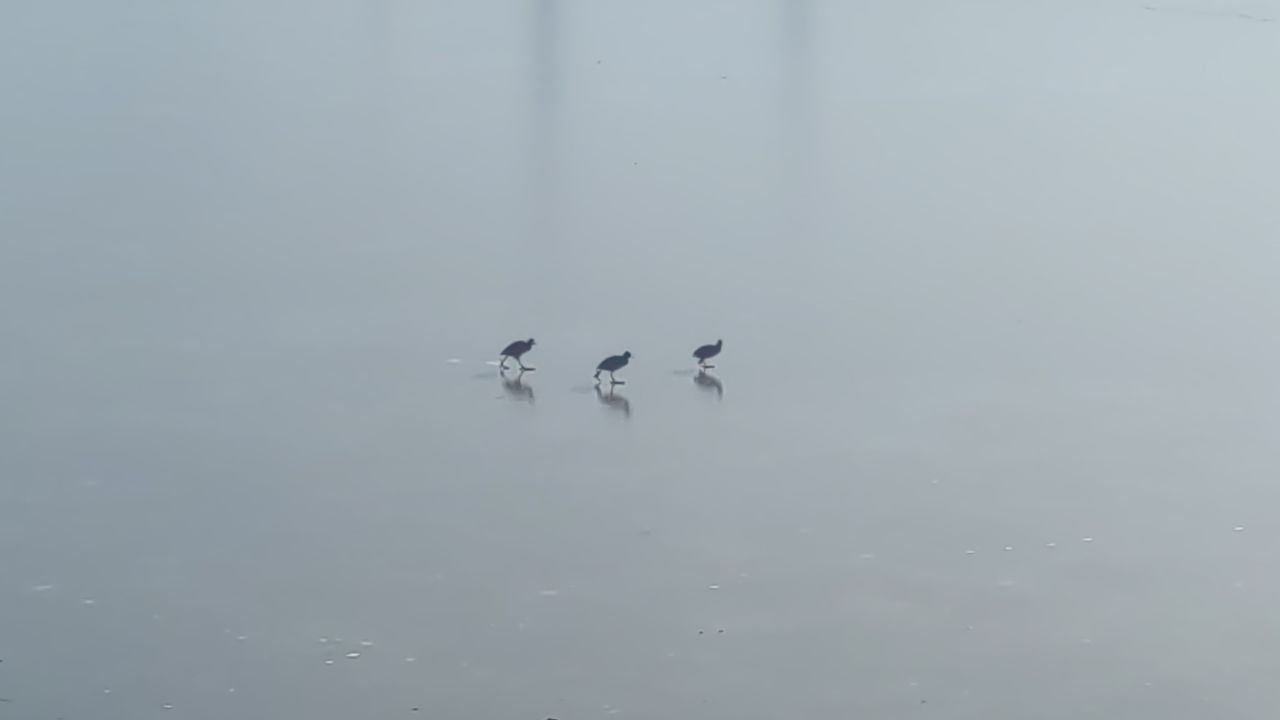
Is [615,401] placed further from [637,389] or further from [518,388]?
[518,388]

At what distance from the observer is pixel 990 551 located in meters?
5.11

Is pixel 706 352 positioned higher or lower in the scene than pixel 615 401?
higher

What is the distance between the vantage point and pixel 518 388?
6.10 meters

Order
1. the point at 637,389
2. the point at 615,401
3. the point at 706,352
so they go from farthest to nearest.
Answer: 1. the point at 706,352
2. the point at 637,389
3. the point at 615,401

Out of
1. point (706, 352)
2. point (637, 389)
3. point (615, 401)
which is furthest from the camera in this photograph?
point (706, 352)

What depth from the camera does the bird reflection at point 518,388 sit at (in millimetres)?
6035

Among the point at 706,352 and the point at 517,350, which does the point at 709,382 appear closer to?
the point at 706,352

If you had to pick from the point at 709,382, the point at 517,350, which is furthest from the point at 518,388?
the point at 709,382

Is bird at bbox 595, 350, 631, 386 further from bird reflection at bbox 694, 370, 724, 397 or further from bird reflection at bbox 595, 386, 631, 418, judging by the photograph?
bird reflection at bbox 694, 370, 724, 397

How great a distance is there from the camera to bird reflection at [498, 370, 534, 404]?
238 inches

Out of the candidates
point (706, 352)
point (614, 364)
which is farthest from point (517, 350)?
point (706, 352)

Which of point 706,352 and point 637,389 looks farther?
point 706,352

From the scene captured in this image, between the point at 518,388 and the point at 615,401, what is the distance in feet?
0.90

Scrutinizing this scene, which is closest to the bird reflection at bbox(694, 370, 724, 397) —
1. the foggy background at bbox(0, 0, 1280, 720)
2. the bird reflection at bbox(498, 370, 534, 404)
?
the foggy background at bbox(0, 0, 1280, 720)
